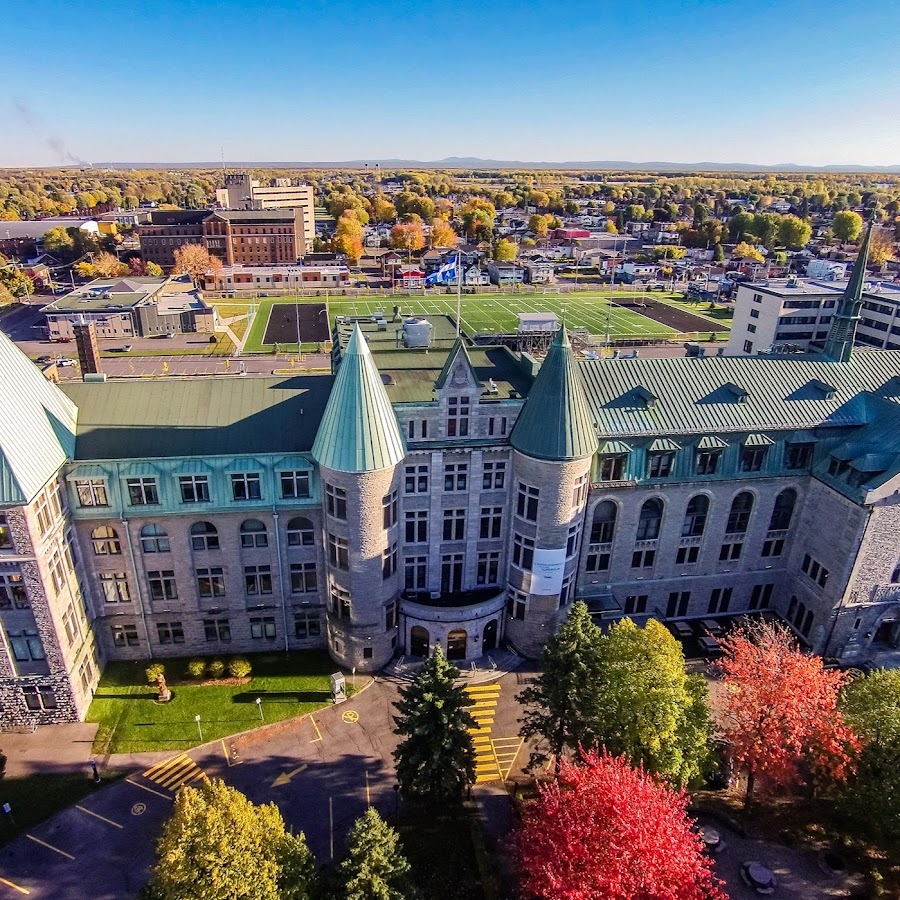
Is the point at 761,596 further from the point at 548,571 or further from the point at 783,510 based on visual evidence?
the point at 548,571

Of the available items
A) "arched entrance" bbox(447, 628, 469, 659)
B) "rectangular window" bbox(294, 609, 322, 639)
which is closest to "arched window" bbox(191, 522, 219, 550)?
"rectangular window" bbox(294, 609, 322, 639)

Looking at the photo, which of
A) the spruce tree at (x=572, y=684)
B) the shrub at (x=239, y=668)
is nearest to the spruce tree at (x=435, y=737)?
the spruce tree at (x=572, y=684)

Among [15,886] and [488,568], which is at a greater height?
[488,568]

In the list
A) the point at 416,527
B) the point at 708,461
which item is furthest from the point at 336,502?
the point at 708,461

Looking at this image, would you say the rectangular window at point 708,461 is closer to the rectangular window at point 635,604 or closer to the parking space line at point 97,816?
the rectangular window at point 635,604

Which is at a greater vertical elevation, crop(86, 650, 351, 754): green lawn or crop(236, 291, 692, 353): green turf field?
crop(86, 650, 351, 754): green lawn

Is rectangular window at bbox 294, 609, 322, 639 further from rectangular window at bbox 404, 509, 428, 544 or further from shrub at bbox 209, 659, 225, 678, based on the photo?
rectangular window at bbox 404, 509, 428, 544

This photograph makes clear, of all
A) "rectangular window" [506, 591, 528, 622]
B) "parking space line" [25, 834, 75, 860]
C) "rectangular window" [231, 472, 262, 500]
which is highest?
"rectangular window" [231, 472, 262, 500]
